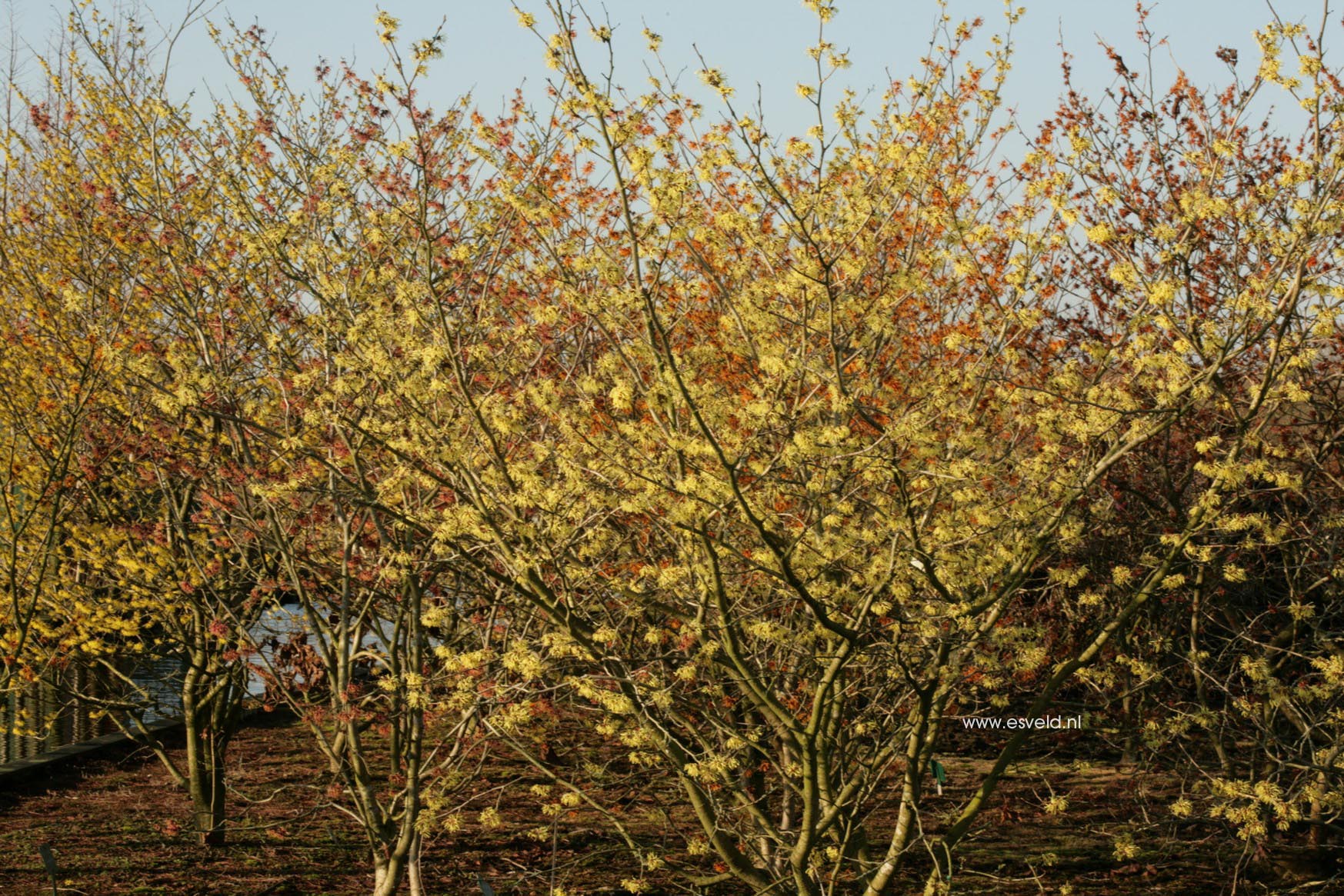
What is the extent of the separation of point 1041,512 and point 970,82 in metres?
2.76

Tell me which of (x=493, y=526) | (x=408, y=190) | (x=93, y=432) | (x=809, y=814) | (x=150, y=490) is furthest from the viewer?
(x=93, y=432)

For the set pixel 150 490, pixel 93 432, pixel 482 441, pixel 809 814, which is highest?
pixel 93 432

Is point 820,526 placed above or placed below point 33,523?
below

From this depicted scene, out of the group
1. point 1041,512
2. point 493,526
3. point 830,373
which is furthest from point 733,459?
point 1041,512

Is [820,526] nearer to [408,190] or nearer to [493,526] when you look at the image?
[493,526]

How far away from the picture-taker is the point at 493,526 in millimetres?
5234

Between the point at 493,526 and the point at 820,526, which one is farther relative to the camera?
the point at 820,526

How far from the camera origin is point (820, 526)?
5.75m

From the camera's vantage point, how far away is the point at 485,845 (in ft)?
30.8

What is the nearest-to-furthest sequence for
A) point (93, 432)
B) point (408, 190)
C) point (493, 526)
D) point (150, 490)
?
point (493, 526)
point (408, 190)
point (150, 490)
point (93, 432)

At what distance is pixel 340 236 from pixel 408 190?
62 cm

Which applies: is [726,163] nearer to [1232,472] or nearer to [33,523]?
[1232,472]

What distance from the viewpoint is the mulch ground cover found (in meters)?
8.30

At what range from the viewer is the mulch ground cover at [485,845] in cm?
830
